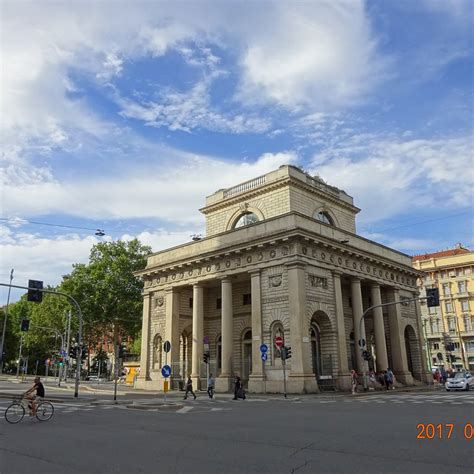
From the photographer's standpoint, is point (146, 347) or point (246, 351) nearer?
point (246, 351)

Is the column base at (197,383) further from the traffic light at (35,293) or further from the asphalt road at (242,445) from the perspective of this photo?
the asphalt road at (242,445)

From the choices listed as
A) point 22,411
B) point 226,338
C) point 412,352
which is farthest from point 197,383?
point 22,411

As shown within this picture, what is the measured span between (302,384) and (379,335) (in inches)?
464

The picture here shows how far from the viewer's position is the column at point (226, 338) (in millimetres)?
30917

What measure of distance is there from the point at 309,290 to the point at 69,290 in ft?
111

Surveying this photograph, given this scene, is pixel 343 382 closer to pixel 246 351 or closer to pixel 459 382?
pixel 246 351

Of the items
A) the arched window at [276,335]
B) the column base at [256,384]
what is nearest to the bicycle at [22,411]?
the column base at [256,384]

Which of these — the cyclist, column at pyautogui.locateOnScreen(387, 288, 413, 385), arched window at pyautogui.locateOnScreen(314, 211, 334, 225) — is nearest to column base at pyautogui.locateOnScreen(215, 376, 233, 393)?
column at pyautogui.locateOnScreen(387, 288, 413, 385)

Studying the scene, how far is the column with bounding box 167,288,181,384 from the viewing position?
119 ft

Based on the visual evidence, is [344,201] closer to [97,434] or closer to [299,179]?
[299,179]

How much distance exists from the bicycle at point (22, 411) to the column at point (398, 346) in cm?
2862

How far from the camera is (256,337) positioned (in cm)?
2988

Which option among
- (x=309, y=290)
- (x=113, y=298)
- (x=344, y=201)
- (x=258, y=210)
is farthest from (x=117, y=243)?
(x=309, y=290)

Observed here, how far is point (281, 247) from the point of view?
29.7m
